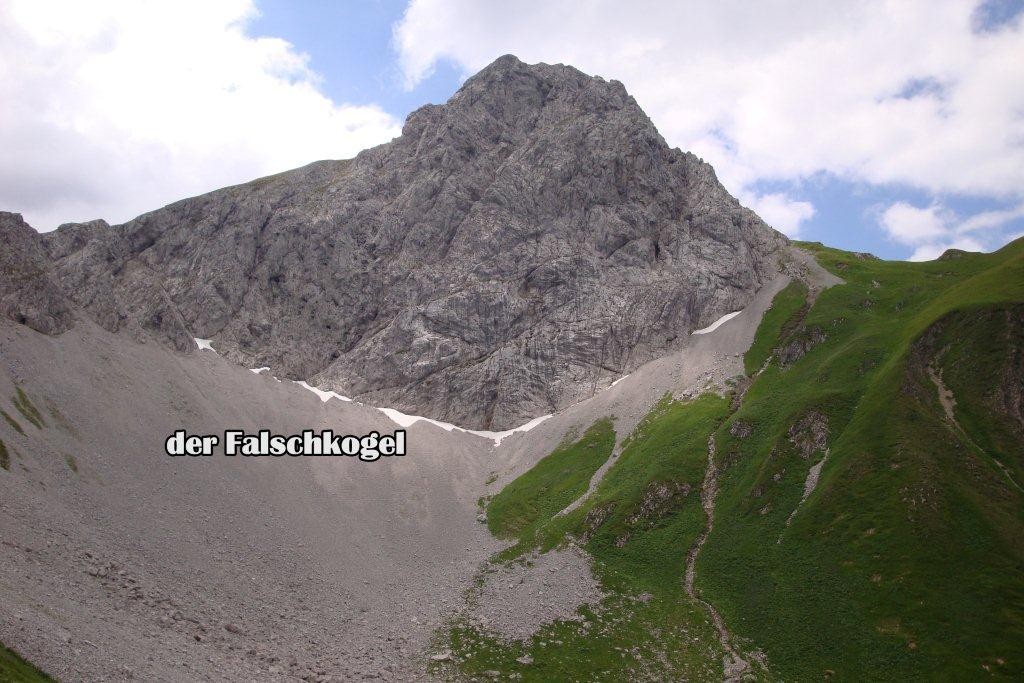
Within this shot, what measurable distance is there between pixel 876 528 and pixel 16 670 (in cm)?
5961

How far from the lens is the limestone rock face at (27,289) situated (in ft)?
245

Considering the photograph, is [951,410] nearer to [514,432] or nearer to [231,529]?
[514,432]

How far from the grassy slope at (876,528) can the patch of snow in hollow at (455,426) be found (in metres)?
34.0

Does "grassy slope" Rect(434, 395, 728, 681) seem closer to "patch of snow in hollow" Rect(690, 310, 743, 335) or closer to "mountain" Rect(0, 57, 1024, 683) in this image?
"mountain" Rect(0, 57, 1024, 683)

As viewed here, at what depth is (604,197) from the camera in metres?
128

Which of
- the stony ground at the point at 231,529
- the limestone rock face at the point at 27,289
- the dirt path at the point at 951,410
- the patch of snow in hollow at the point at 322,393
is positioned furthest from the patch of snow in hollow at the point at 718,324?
the limestone rock face at the point at 27,289

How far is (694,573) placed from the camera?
5875 cm

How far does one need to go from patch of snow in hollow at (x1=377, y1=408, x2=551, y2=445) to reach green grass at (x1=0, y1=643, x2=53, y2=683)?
7213cm

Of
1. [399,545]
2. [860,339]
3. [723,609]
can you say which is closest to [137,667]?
[399,545]

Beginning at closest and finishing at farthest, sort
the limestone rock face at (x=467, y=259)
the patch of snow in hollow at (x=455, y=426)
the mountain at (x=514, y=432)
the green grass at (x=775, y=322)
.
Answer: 1. the mountain at (x=514, y=432)
2. the green grass at (x=775, y=322)
3. the patch of snow in hollow at (x=455, y=426)
4. the limestone rock face at (x=467, y=259)

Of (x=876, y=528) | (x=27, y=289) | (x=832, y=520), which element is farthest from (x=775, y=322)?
(x=27, y=289)

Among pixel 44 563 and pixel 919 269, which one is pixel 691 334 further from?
pixel 44 563

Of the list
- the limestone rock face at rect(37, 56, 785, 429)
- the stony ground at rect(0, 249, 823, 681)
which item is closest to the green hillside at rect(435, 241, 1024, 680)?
the stony ground at rect(0, 249, 823, 681)

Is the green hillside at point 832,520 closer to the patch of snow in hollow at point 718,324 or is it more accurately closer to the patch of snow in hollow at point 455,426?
the patch of snow in hollow at point 455,426
